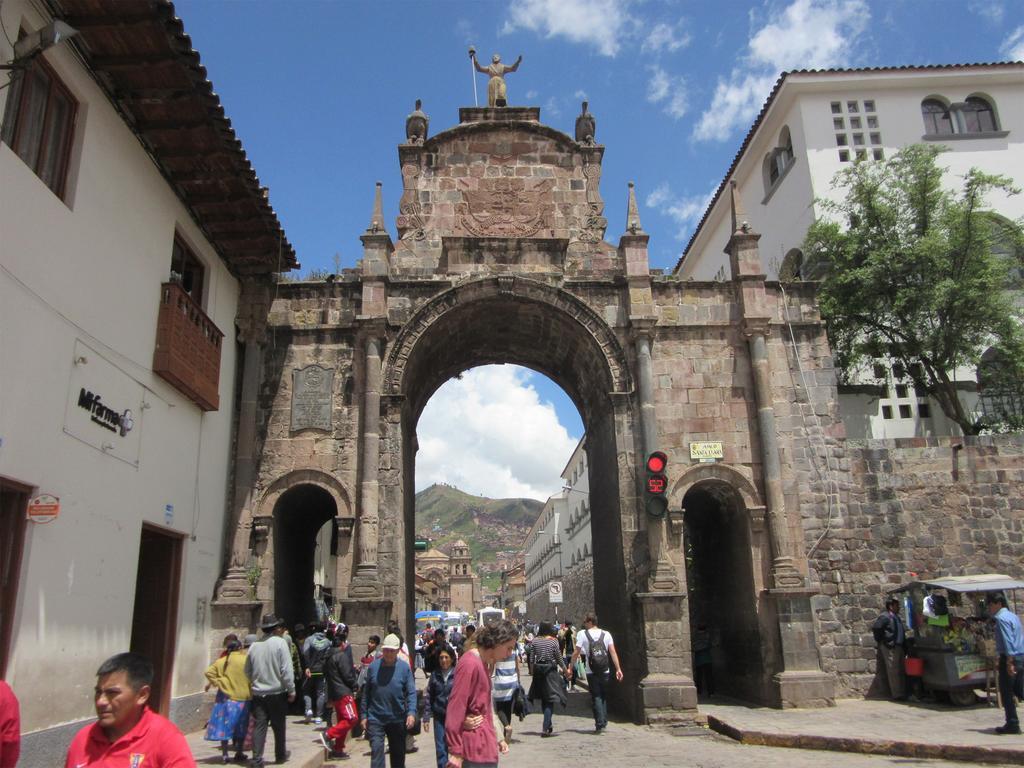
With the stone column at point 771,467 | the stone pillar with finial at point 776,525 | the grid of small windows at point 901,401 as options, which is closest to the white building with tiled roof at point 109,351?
the stone pillar with finial at point 776,525

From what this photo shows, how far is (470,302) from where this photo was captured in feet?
51.9

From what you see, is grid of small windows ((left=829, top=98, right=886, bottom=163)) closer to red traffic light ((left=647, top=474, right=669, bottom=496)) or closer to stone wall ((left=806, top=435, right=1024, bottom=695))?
stone wall ((left=806, top=435, right=1024, bottom=695))

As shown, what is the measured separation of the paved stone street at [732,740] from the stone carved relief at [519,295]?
6.30 meters

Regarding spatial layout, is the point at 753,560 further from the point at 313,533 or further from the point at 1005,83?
the point at 1005,83

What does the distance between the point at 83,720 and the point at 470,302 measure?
985 centimetres

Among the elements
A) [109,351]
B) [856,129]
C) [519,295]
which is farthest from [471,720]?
[856,129]

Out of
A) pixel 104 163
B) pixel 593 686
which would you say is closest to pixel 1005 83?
pixel 593 686

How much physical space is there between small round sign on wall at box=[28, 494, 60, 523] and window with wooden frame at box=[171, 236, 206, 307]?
4922mm

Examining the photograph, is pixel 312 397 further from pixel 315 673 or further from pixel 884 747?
pixel 884 747

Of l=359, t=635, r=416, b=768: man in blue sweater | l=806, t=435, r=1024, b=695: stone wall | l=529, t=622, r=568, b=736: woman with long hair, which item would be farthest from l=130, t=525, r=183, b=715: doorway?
l=806, t=435, r=1024, b=695: stone wall

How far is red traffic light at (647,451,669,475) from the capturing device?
1450cm

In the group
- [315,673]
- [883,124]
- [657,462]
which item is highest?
[883,124]

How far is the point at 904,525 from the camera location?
49.2 ft

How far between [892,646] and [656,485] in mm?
5086
